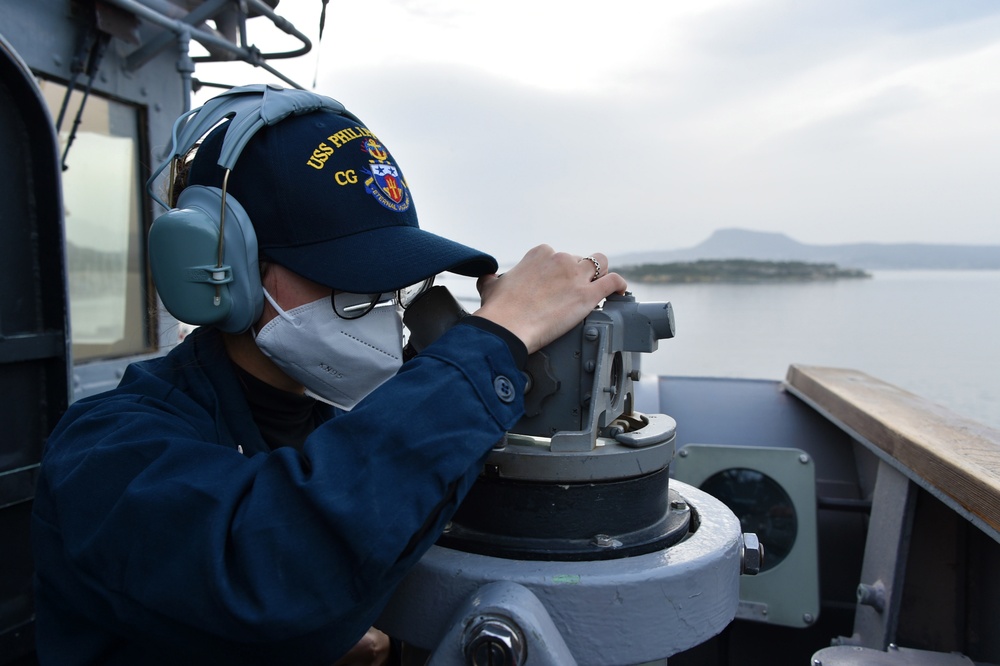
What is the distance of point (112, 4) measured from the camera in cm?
323

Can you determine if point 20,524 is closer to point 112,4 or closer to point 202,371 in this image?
point 202,371

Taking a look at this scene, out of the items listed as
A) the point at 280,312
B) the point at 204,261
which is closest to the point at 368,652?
the point at 280,312

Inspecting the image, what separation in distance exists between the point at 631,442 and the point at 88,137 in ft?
11.3

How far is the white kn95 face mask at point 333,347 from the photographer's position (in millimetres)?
1237

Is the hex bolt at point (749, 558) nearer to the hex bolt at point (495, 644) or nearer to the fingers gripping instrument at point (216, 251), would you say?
the hex bolt at point (495, 644)

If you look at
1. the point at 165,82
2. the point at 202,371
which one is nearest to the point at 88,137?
the point at 165,82

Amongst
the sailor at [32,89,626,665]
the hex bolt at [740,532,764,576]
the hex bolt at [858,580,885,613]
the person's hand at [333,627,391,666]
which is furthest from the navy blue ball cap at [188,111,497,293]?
the hex bolt at [858,580,885,613]

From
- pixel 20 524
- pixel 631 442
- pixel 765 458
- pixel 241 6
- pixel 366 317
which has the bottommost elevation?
pixel 20 524

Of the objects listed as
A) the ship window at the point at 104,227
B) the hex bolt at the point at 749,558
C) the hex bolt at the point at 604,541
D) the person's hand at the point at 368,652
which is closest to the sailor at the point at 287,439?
the hex bolt at the point at 604,541

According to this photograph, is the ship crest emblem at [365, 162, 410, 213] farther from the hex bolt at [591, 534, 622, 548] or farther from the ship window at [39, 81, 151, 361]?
the ship window at [39, 81, 151, 361]

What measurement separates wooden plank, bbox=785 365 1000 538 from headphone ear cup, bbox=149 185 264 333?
1.42 metres

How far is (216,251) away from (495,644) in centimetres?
73

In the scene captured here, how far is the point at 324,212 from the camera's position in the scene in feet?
3.99

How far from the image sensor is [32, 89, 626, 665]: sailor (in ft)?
2.91
